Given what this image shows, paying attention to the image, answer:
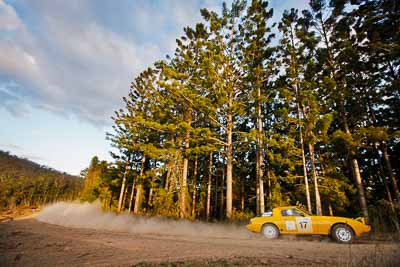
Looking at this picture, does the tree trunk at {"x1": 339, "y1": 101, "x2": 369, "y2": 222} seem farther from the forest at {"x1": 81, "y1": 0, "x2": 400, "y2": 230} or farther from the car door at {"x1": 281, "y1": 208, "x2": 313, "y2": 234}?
the car door at {"x1": 281, "y1": 208, "x2": 313, "y2": 234}

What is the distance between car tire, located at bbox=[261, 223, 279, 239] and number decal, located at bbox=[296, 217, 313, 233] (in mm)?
966

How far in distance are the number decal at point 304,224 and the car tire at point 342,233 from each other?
82 centimetres

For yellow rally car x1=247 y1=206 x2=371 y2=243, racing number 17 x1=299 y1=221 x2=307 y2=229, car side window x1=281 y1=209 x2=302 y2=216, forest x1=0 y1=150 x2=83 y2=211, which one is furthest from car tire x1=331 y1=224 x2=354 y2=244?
forest x1=0 y1=150 x2=83 y2=211

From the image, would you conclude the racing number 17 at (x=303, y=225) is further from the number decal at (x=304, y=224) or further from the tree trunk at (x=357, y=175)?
the tree trunk at (x=357, y=175)

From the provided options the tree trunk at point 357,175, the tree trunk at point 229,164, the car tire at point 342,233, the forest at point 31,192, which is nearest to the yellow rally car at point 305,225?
the car tire at point 342,233

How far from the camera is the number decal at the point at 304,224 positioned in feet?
27.7

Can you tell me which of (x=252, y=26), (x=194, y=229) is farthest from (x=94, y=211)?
(x=252, y=26)

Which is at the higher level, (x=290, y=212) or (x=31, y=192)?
(x=31, y=192)

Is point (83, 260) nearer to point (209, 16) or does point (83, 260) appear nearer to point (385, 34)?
point (209, 16)

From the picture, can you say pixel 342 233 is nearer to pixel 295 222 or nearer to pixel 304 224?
pixel 304 224

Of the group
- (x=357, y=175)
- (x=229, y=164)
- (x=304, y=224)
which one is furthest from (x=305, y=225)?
(x=357, y=175)

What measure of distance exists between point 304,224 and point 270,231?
1482 millimetres

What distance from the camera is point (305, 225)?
8.53 m

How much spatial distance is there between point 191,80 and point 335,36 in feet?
37.3
